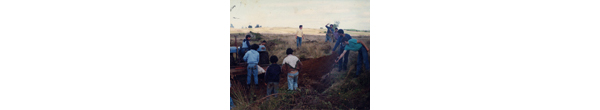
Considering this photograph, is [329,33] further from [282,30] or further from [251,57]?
[251,57]

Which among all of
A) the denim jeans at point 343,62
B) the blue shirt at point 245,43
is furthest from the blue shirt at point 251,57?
the denim jeans at point 343,62

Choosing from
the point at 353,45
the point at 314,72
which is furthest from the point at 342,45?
the point at 314,72

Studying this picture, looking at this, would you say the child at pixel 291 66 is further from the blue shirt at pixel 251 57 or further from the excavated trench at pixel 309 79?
the blue shirt at pixel 251 57

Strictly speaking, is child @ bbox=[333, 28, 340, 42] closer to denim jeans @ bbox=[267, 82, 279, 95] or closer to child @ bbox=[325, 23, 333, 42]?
child @ bbox=[325, 23, 333, 42]

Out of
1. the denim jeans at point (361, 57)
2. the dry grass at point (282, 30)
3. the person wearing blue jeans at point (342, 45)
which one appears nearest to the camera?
the dry grass at point (282, 30)

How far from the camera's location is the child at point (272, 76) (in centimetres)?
420

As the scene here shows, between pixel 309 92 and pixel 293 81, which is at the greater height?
pixel 293 81

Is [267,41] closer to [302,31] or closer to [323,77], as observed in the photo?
[302,31]

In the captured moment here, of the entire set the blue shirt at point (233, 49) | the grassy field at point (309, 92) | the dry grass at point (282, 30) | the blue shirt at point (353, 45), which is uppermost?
the dry grass at point (282, 30)

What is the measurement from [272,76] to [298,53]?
41 cm

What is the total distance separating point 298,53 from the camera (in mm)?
4203

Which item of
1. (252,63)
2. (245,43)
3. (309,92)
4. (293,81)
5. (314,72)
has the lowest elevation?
(309,92)

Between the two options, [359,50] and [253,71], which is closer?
[253,71]

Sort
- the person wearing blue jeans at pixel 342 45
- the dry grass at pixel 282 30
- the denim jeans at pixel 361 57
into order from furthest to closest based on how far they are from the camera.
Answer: the denim jeans at pixel 361 57
the person wearing blue jeans at pixel 342 45
the dry grass at pixel 282 30
